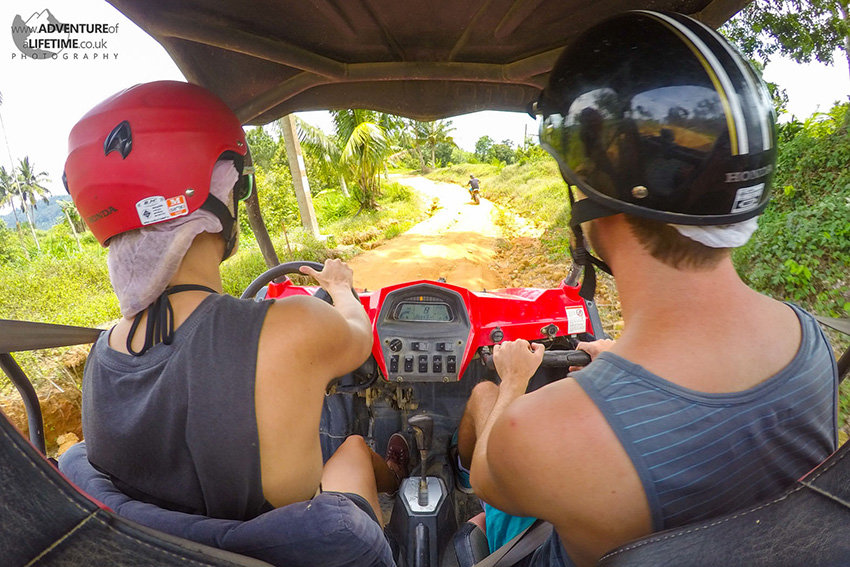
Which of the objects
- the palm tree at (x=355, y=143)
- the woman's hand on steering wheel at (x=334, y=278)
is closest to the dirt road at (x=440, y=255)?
the palm tree at (x=355, y=143)

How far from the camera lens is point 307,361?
1314 mm

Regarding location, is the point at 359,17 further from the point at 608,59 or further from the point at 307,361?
the point at 307,361

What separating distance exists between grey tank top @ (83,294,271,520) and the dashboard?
3.96 ft

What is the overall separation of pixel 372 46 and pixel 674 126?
149cm

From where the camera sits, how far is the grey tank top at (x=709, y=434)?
3.18ft

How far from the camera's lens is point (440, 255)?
12.8m

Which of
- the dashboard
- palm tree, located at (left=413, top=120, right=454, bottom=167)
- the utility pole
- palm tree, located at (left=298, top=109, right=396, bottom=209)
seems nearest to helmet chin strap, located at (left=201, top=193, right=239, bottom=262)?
the dashboard

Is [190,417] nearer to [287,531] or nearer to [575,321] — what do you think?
[287,531]

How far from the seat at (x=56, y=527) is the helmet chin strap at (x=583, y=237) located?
1.21 meters

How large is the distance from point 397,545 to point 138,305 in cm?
158

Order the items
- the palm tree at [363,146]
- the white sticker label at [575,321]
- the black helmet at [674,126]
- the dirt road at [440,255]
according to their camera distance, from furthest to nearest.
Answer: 1. the palm tree at [363,146]
2. the dirt road at [440,255]
3. the white sticker label at [575,321]
4. the black helmet at [674,126]

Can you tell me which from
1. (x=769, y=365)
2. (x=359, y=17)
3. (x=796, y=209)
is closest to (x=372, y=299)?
(x=359, y=17)

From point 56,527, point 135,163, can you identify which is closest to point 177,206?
point 135,163

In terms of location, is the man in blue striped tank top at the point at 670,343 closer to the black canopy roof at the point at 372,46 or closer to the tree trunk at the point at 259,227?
the black canopy roof at the point at 372,46
